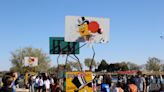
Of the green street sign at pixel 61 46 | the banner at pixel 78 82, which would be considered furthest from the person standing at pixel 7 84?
the green street sign at pixel 61 46

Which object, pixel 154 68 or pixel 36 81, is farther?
pixel 154 68

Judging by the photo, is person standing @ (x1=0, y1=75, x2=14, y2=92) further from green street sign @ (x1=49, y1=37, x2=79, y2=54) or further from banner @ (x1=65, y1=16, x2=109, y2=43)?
green street sign @ (x1=49, y1=37, x2=79, y2=54)

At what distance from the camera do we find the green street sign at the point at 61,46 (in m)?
15.1

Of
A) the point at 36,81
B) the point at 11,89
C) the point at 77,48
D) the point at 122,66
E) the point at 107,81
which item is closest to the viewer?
the point at 11,89

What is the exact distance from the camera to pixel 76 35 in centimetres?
1324

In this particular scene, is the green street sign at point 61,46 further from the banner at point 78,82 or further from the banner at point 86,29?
the banner at point 78,82

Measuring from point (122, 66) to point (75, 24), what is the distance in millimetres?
119244

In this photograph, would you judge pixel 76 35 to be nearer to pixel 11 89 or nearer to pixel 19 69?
pixel 11 89

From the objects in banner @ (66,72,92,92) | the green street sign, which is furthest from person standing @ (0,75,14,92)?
the green street sign

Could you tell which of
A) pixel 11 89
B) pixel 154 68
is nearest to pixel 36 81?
pixel 11 89

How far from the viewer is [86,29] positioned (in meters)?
13.2

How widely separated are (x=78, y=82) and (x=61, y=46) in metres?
2.60

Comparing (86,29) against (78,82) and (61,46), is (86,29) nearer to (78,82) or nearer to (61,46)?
(78,82)

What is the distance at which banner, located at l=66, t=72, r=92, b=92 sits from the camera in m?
13.1
